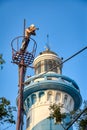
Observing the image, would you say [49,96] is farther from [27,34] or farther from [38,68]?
[27,34]

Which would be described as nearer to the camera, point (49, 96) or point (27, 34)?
point (27, 34)

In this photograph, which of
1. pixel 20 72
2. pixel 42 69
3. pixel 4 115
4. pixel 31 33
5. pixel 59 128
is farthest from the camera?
pixel 42 69

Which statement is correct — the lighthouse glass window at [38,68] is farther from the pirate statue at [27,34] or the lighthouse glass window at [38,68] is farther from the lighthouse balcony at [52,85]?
the pirate statue at [27,34]

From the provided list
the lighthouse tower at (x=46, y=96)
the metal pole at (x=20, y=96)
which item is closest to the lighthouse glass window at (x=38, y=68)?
the lighthouse tower at (x=46, y=96)

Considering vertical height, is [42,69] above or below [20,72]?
above

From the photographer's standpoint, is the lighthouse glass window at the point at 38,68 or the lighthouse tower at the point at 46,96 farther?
the lighthouse glass window at the point at 38,68

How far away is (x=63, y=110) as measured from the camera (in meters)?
30.4

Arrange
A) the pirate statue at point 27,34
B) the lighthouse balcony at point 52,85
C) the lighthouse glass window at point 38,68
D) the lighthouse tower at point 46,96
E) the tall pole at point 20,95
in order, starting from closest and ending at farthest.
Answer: the tall pole at point 20,95
the pirate statue at point 27,34
the lighthouse tower at point 46,96
the lighthouse balcony at point 52,85
the lighthouse glass window at point 38,68

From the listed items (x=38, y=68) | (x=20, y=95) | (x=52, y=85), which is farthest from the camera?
(x=38, y=68)

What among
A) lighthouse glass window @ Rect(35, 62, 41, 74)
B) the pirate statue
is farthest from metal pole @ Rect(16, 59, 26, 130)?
lighthouse glass window @ Rect(35, 62, 41, 74)

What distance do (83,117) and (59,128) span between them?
467 inches

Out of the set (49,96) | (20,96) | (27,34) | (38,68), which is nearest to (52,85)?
(49,96)

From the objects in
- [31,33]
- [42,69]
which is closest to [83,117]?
[31,33]

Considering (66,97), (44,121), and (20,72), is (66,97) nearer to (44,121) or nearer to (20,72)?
(44,121)
